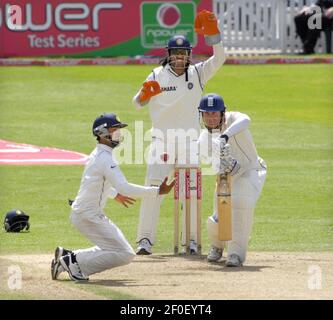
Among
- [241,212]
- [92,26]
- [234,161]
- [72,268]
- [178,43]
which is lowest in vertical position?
[72,268]

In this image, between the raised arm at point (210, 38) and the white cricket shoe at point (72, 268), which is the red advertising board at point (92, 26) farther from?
the white cricket shoe at point (72, 268)

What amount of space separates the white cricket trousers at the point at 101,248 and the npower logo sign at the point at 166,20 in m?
20.0

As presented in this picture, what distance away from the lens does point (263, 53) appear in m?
34.5

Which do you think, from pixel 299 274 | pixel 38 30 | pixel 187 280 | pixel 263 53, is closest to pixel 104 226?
pixel 187 280

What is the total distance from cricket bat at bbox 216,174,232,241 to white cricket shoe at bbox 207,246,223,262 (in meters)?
0.63

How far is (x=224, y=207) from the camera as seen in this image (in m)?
13.1

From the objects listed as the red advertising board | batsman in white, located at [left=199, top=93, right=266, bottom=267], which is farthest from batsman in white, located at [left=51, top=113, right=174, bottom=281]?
the red advertising board

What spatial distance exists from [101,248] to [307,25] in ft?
70.6

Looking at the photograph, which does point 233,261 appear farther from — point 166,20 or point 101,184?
point 166,20

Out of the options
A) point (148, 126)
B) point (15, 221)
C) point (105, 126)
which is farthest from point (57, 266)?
point (148, 126)

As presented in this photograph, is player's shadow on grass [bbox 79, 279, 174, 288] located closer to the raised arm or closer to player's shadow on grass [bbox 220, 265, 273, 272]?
player's shadow on grass [bbox 220, 265, 273, 272]

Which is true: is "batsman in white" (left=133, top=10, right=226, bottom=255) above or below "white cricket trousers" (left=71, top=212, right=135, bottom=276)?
above

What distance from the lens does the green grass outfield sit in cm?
1595

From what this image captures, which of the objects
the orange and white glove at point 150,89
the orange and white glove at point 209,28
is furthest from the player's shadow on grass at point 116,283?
the orange and white glove at point 209,28
